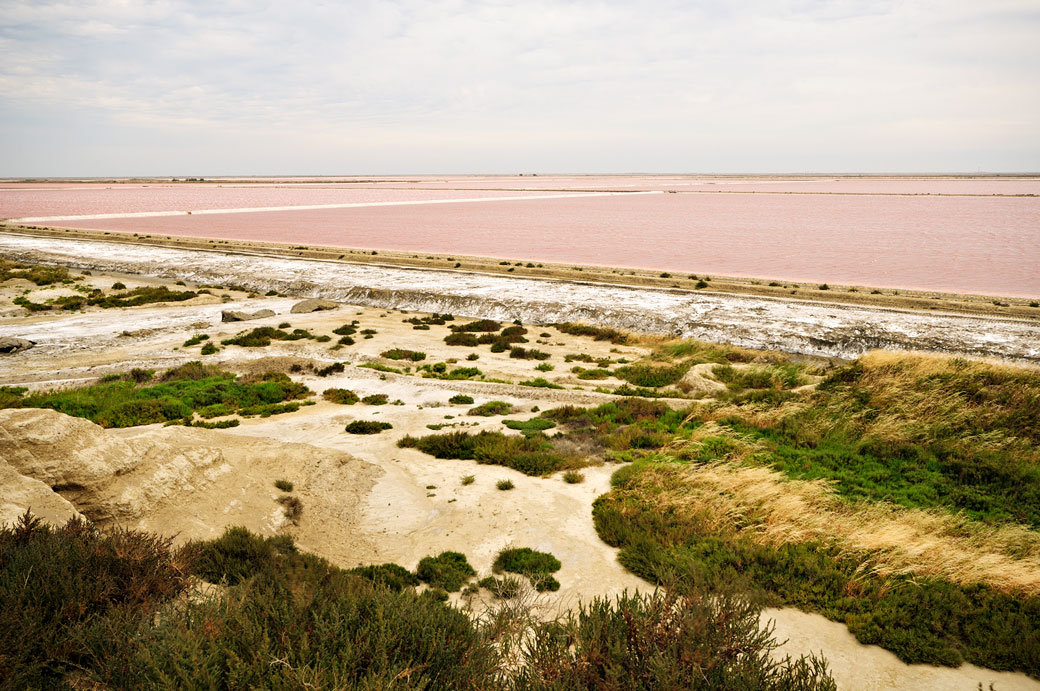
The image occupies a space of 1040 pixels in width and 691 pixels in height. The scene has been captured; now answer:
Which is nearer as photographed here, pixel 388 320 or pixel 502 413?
pixel 502 413

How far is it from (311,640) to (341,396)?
17186mm

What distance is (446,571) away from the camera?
11.8m

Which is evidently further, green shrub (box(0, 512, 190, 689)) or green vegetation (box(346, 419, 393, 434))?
green vegetation (box(346, 419, 393, 434))

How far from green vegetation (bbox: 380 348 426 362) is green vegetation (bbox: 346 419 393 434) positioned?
31.1 feet

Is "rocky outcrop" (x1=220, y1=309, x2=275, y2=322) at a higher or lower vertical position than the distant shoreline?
lower

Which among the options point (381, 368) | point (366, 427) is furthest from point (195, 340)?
point (366, 427)

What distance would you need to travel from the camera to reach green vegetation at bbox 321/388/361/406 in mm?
23062

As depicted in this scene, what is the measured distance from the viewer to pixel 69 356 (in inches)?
1137

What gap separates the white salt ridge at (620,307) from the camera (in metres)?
30.9

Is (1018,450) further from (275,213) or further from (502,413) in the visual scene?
(275,213)

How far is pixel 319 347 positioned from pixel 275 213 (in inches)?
4272

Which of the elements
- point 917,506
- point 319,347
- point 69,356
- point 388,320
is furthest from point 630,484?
point 69,356

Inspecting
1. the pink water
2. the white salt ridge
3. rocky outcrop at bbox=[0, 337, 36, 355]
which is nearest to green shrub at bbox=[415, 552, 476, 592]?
the white salt ridge

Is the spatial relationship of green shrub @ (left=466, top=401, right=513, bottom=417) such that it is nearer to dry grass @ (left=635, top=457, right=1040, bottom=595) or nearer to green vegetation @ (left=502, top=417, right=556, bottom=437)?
green vegetation @ (left=502, top=417, right=556, bottom=437)
